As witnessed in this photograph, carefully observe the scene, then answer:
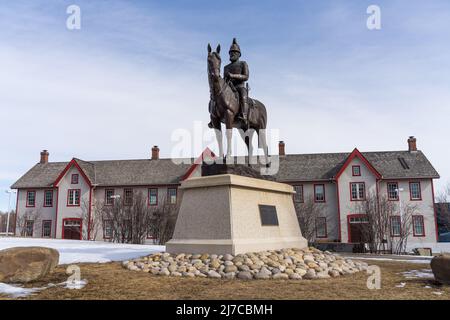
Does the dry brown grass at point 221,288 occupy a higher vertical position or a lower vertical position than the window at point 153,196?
lower

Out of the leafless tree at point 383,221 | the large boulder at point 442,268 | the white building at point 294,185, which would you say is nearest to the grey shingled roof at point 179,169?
the white building at point 294,185

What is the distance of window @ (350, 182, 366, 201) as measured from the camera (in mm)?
38375

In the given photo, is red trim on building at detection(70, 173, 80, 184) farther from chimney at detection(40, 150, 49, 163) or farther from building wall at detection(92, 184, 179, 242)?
chimney at detection(40, 150, 49, 163)

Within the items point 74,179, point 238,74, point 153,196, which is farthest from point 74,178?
point 238,74

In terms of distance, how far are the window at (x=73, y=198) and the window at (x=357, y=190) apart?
2923 centimetres

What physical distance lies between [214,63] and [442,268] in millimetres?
7885

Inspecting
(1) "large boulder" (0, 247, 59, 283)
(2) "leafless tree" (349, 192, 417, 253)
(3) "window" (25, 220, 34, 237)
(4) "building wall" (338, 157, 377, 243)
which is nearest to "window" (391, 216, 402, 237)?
(2) "leafless tree" (349, 192, 417, 253)

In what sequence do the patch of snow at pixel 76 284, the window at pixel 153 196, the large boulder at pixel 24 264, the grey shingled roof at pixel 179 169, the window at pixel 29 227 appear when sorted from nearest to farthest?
the patch of snow at pixel 76 284, the large boulder at pixel 24 264, the grey shingled roof at pixel 179 169, the window at pixel 153 196, the window at pixel 29 227

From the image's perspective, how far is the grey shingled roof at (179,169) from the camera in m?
39.7

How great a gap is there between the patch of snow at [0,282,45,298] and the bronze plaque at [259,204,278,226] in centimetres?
629

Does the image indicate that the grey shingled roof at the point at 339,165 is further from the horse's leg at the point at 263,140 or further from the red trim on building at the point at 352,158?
the horse's leg at the point at 263,140

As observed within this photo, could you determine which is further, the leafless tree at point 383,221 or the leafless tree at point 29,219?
the leafless tree at point 29,219
